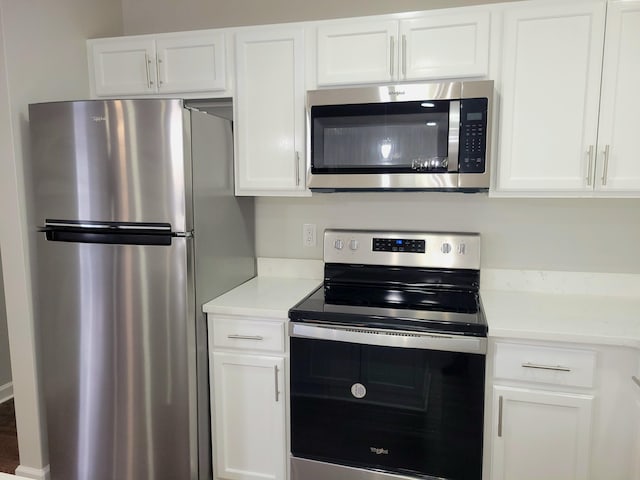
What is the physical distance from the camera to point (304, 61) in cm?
206

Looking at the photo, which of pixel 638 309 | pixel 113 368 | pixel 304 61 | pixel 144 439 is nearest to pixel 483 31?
pixel 304 61

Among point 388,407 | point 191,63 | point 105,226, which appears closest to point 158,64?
point 191,63

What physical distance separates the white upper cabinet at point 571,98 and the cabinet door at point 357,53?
0.47m

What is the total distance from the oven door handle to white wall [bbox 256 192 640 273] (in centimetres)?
70

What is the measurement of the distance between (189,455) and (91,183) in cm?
120

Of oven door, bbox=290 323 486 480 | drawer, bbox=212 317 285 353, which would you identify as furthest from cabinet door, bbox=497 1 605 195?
drawer, bbox=212 317 285 353

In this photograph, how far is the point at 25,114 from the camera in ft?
6.52

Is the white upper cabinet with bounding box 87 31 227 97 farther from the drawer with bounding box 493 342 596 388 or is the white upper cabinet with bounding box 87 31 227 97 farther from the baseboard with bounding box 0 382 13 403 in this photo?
the baseboard with bounding box 0 382 13 403

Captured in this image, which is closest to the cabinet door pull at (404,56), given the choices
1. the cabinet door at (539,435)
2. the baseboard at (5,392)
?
the cabinet door at (539,435)

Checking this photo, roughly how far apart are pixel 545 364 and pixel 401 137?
1041 millimetres

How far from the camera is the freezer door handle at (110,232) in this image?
1834mm

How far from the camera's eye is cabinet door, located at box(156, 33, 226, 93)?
2.15 meters

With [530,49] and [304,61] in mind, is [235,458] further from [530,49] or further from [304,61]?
[530,49]

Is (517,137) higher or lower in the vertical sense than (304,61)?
lower
